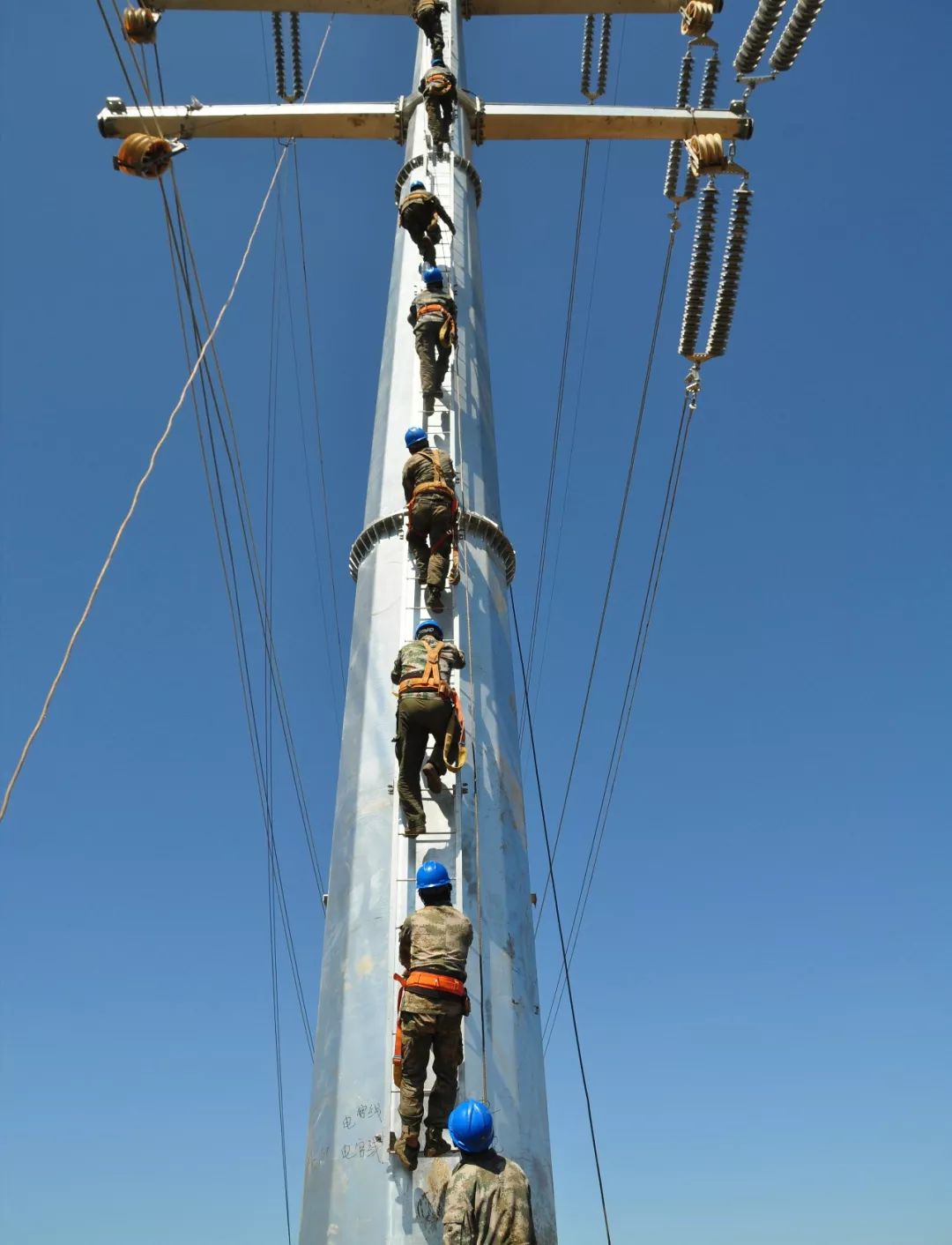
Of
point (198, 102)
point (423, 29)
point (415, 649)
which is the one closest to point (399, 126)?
point (423, 29)

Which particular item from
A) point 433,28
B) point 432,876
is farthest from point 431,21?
point 432,876

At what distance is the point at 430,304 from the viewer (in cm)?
1062

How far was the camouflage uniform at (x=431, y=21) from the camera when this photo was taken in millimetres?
14969

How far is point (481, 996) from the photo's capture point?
265 inches

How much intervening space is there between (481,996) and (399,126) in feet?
40.7

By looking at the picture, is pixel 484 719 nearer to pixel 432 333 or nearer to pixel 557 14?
pixel 432 333

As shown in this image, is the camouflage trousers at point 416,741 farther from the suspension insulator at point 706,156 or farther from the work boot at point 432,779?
the suspension insulator at point 706,156

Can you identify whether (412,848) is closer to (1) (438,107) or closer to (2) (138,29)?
(1) (438,107)

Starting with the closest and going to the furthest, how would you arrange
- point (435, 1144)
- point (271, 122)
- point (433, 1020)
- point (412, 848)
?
point (433, 1020), point (435, 1144), point (412, 848), point (271, 122)

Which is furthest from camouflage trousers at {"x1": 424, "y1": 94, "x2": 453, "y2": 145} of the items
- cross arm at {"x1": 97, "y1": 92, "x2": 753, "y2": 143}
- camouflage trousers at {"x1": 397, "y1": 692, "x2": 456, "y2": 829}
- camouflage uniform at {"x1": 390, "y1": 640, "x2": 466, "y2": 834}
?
camouflage trousers at {"x1": 397, "y1": 692, "x2": 456, "y2": 829}

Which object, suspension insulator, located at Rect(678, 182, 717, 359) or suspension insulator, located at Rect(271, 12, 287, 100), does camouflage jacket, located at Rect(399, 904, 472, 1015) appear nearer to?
suspension insulator, located at Rect(678, 182, 717, 359)

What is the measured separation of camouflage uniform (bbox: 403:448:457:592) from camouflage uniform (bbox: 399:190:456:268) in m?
3.88

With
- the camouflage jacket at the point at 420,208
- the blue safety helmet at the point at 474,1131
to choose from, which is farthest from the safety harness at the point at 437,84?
the blue safety helmet at the point at 474,1131

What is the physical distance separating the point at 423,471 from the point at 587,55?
1791 cm
